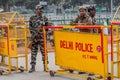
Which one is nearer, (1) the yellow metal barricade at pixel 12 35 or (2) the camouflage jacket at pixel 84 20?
(2) the camouflage jacket at pixel 84 20

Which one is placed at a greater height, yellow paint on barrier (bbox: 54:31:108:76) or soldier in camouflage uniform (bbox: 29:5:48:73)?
soldier in camouflage uniform (bbox: 29:5:48:73)

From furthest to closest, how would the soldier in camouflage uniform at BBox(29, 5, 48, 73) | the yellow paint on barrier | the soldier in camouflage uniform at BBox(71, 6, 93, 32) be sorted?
1. the soldier in camouflage uniform at BBox(29, 5, 48, 73)
2. the soldier in camouflage uniform at BBox(71, 6, 93, 32)
3. the yellow paint on barrier

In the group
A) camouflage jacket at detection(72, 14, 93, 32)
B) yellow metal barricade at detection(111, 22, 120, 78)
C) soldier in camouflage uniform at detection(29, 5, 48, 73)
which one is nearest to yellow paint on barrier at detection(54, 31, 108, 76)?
yellow metal barricade at detection(111, 22, 120, 78)

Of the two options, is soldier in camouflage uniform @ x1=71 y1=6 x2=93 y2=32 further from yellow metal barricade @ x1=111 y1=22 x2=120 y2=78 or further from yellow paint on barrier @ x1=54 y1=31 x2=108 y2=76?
yellow metal barricade @ x1=111 y1=22 x2=120 y2=78

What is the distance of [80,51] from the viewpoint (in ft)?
27.8

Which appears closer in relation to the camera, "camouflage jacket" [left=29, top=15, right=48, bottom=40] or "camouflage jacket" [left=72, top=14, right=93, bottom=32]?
"camouflage jacket" [left=72, top=14, right=93, bottom=32]

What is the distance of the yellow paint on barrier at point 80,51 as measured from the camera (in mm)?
A: 7852

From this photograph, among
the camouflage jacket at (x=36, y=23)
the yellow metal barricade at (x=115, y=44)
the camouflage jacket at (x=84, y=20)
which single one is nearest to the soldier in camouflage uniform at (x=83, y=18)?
the camouflage jacket at (x=84, y=20)

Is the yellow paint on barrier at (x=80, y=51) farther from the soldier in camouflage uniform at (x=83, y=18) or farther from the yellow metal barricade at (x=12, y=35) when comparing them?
the yellow metal barricade at (x=12, y=35)

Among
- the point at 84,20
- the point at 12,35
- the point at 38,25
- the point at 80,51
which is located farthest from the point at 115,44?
the point at 12,35

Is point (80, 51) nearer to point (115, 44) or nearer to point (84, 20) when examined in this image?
point (115, 44)

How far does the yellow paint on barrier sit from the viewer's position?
7.85 meters

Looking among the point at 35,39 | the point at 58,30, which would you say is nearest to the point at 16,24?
the point at 35,39

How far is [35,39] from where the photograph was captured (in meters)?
10.2
